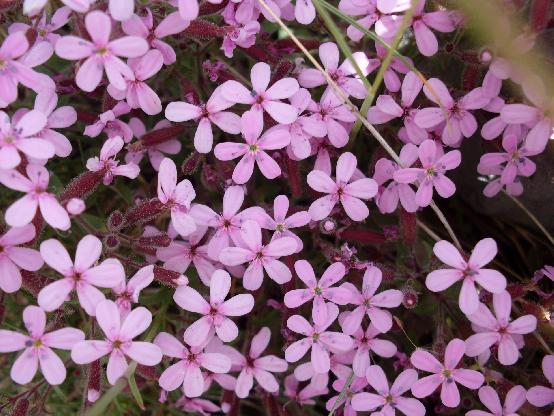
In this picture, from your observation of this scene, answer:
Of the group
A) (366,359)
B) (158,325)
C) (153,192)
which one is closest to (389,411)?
(366,359)

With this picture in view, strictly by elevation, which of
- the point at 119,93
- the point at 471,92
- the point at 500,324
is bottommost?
the point at 500,324

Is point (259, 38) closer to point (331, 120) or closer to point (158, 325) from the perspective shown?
point (331, 120)

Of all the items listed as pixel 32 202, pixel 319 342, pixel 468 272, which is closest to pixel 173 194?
pixel 32 202

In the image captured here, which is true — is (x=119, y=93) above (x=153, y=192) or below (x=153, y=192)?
above

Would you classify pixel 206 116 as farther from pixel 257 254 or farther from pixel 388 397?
pixel 388 397

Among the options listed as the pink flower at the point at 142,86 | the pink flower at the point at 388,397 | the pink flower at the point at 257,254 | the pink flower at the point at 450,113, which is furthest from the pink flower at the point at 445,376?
the pink flower at the point at 142,86

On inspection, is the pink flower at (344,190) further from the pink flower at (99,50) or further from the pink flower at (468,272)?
the pink flower at (99,50)
